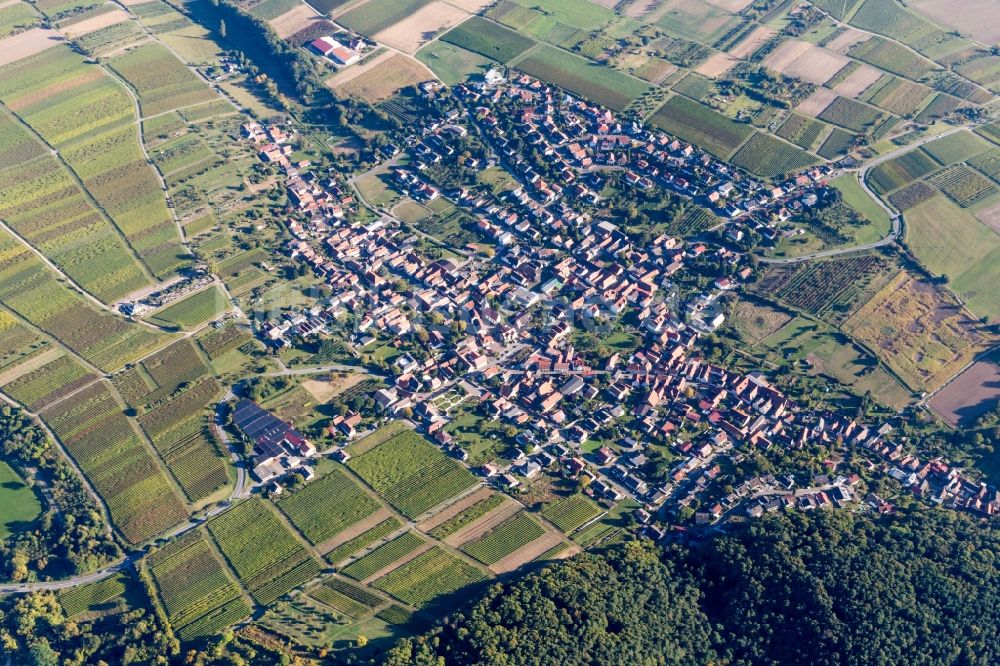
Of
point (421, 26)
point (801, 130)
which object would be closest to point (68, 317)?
point (421, 26)

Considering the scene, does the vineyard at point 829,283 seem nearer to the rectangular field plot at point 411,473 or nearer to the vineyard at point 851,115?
the vineyard at point 851,115

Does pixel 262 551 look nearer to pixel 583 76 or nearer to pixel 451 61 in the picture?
pixel 451 61

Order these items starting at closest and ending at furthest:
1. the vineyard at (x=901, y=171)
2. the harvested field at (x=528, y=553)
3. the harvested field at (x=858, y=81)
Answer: the harvested field at (x=528, y=553) < the vineyard at (x=901, y=171) < the harvested field at (x=858, y=81)

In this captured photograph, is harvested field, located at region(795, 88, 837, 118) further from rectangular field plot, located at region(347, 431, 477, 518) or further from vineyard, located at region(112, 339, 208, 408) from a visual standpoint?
vineyard, located at region(112, 339, 208, 408)

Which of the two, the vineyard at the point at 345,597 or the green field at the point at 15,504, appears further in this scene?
the green field at the point at 15,504

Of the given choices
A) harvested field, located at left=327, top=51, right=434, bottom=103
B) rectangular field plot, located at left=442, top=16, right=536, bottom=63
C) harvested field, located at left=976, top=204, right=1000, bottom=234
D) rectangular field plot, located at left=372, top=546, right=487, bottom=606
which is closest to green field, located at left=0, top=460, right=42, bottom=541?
Result: rectangular field plot, located at left=372, top=546, right=487, bottom=606

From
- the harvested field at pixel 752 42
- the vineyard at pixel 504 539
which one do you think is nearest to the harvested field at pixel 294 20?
the harvested field at pixel 752 42
